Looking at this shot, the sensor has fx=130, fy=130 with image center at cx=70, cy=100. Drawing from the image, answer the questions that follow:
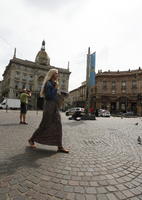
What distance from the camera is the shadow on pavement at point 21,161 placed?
2137 mm

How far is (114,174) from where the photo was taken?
2195 millimetres

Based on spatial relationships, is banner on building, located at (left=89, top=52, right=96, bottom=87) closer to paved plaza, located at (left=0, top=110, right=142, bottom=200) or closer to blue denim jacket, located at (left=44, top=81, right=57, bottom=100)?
blue denim jacket, located at (left=44, top=81, right=57, bottom=100)

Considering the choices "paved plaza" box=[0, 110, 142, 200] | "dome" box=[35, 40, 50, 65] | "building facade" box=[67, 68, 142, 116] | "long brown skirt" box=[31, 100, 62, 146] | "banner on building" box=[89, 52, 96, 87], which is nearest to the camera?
"paved plaza" box=[0, 110, 142, 200]

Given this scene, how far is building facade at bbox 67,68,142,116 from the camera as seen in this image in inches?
1750

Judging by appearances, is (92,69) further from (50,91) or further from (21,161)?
(21,161)

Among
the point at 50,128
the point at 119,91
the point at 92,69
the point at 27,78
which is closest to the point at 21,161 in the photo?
the point at 50,128

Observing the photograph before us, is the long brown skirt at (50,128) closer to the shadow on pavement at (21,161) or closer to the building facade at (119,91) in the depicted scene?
the shadow on pavement at (21,161)

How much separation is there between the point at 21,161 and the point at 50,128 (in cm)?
91

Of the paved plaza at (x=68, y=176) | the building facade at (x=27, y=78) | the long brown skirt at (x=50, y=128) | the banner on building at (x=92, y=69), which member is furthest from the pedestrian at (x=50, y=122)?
the building facade at (x=27, y=78)

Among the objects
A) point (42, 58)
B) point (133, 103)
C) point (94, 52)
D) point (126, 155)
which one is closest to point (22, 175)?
point (126, 155)

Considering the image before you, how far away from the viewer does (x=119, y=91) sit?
46750 mm

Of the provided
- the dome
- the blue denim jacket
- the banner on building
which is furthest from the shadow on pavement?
the dome

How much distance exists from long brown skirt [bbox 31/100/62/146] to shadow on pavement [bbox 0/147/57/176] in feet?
0.96

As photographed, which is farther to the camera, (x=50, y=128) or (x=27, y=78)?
(x=27, y=78)
